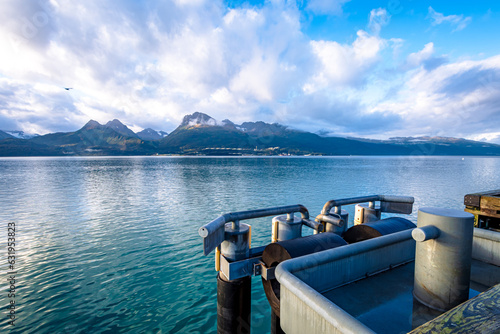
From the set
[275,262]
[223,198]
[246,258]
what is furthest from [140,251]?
[223,198]

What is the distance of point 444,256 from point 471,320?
7.62 feet

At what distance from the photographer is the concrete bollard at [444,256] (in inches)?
187

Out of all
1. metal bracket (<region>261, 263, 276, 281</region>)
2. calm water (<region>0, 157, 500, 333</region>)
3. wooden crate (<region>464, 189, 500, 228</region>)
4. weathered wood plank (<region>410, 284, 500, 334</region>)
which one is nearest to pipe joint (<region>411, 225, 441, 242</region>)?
weathered wood plank (<region>410, 284, 500, 334</region>)

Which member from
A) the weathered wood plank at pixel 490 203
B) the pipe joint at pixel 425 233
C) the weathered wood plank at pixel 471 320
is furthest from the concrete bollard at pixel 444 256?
the weathered wood plank at pixel 490 203

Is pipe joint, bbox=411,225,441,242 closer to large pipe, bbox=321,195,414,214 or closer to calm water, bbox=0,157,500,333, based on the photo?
large pipe, bbox=321,195,414,214

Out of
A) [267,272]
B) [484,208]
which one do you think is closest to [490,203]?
[484,208]

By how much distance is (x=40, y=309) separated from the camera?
35.3 feet

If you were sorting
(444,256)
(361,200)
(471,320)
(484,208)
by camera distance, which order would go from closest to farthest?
(471,320)
(444,256)
(484,208)
(361,200)

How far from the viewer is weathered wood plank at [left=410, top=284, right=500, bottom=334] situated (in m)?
2.80

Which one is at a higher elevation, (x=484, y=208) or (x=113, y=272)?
(x=484, y=208)

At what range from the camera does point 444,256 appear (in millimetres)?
4875

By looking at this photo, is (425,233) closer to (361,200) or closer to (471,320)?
(471,320)

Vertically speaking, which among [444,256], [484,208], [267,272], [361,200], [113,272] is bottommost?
[113,272]

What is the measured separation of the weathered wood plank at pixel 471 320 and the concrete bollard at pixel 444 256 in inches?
62.7
